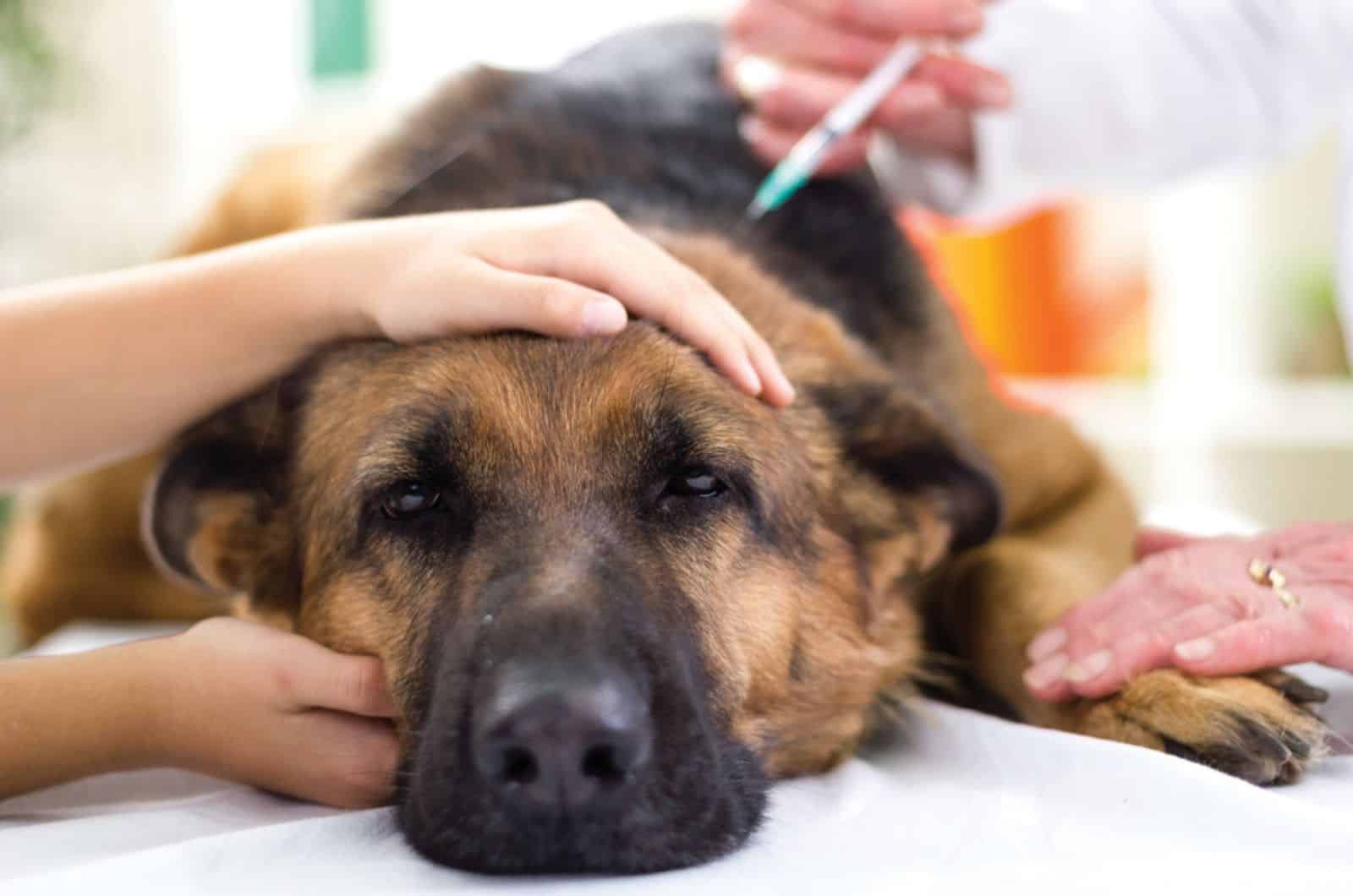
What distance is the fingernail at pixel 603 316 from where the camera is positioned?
153 cm

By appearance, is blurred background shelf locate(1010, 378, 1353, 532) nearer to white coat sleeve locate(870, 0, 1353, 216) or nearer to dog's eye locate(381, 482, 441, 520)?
white coat sleeve locate(870, 0, 1353, 216)

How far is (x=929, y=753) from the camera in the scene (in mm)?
1647

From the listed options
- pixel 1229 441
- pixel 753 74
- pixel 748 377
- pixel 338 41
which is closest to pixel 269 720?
pixel 748 377

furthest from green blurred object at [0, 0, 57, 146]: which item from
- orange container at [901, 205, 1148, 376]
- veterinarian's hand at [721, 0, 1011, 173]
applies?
orange container at [901, 205, 1148, 376]

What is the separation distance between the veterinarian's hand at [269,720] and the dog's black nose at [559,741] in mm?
269

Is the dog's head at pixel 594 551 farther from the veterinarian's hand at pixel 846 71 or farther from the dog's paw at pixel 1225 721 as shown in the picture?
the veterinarian's hand at pixel 846 71

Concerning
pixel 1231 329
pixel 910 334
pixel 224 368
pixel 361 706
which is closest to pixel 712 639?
pixel 361 706

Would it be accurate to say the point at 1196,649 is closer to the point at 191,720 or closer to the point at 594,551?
the point at 594,551

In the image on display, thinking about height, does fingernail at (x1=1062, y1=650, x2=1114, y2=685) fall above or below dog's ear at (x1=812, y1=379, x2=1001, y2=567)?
below

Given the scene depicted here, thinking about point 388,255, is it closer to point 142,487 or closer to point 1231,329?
point 142,487

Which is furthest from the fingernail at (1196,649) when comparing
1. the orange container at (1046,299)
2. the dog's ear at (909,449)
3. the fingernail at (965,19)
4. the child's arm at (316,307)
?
the orange container at (1046,299)

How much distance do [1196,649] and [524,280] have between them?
0.89 meters

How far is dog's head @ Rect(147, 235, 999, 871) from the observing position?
3.99 feet

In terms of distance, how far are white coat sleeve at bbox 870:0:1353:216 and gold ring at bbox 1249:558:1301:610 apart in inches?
48.5
